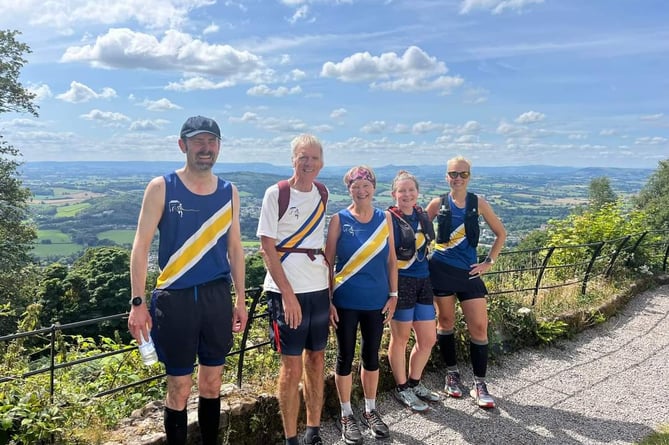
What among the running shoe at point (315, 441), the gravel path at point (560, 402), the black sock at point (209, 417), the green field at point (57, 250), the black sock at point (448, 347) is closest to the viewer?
the black sock at point (209, 417)

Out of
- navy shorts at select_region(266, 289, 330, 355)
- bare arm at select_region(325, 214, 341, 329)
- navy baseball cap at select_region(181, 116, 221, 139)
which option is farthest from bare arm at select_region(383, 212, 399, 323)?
navy baseball cap at select_region(181, 116, 221, 139)

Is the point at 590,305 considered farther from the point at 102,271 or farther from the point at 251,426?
the point at 102,271

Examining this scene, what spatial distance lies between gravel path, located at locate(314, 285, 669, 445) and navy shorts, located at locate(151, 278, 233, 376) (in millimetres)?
1464

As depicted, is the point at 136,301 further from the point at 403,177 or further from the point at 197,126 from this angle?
the point at 403,177

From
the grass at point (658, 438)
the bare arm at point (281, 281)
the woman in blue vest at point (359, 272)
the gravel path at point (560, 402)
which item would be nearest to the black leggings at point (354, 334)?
the woman in blue vest at point (359, 272)

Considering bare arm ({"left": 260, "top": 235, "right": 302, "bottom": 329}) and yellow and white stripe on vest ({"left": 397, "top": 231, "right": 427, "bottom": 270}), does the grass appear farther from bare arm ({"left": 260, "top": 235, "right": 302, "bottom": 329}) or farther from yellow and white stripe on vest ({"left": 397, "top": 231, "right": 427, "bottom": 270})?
bare arm ({"left": 260, "top": 235, "right": 302, "bottom": 329})

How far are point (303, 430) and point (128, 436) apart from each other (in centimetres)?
126

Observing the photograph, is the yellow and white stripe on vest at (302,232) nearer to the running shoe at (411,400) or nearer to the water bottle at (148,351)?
the water bottle at (148,351)

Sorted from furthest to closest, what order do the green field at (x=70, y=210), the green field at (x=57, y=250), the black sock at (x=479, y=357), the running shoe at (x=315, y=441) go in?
the green field at (x=70, y=210), the green field at (x=57, y=250), the black sock at (x=479, y=357), the running shoe at (x=315, y=441)

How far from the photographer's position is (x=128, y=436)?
3.09m

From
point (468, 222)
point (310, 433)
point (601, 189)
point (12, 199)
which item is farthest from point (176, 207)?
point (601, 189)

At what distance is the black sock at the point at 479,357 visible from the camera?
14.1ft

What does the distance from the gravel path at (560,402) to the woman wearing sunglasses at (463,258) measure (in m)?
0.30

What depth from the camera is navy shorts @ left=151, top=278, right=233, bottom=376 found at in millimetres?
2637
